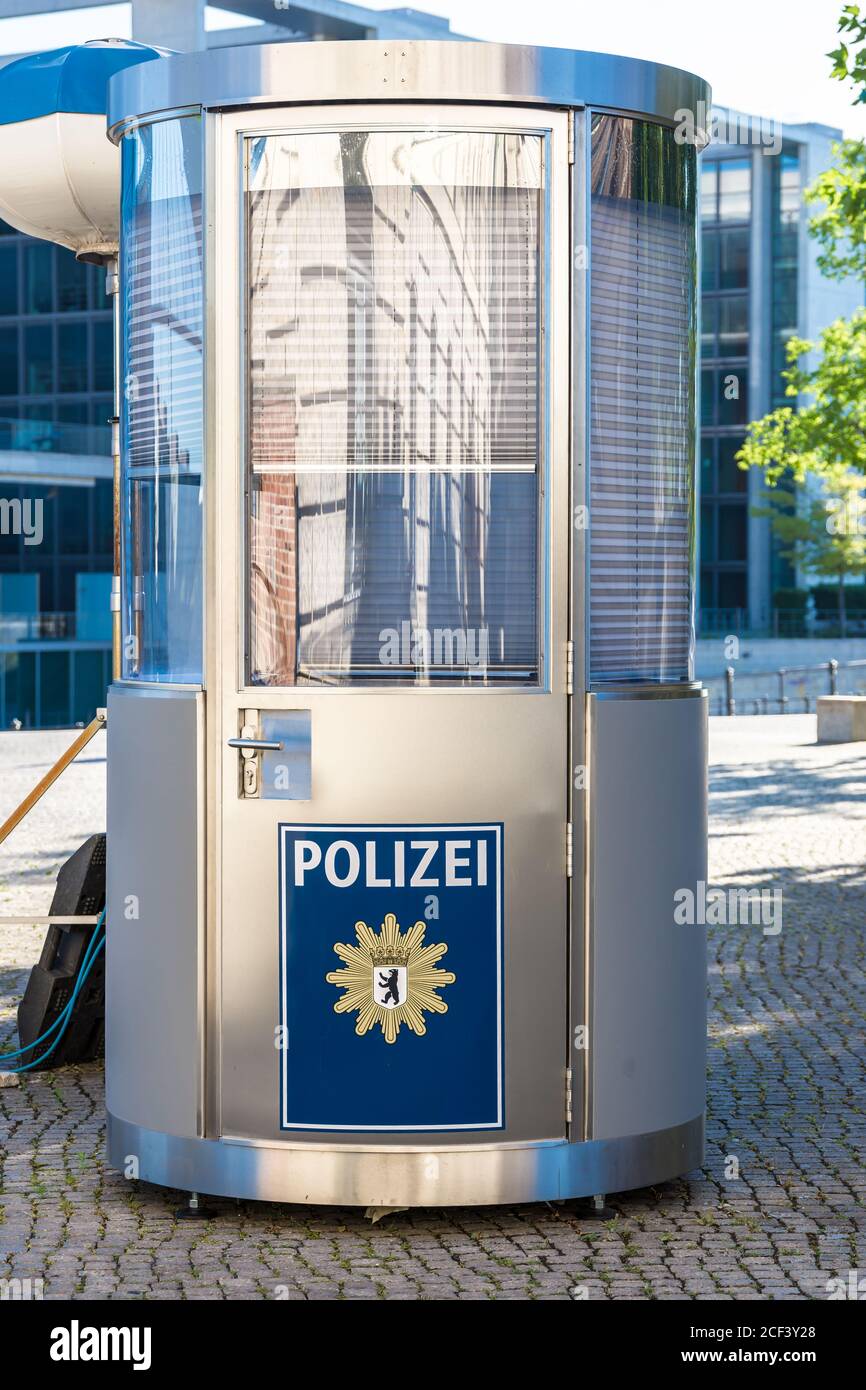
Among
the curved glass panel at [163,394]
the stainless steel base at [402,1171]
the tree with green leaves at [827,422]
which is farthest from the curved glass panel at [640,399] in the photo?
the tree with green leaves at [827,422]

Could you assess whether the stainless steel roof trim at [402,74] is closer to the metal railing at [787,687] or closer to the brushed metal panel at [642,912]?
the brushed metal panel at [642,912]

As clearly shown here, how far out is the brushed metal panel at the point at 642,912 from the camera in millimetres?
5383

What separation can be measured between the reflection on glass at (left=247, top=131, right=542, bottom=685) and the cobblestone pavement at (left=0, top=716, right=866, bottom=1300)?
1.55 metres

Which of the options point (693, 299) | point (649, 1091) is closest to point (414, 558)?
point (693, 299)

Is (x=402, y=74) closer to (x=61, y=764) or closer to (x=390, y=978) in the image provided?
(x=390, y=978)

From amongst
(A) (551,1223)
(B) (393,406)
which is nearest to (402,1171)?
(A) (551,1223)

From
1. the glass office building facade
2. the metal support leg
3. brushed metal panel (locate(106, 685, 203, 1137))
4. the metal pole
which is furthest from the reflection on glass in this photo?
the glass office building facade

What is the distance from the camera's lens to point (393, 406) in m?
5.30

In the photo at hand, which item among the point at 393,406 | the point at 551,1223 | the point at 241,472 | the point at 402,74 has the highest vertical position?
the point at 402,74

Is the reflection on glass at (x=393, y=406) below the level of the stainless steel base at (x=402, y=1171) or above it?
above

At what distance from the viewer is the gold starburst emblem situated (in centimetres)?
522

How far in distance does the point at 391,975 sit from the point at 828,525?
187 ft

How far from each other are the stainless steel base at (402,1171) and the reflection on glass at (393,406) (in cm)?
132

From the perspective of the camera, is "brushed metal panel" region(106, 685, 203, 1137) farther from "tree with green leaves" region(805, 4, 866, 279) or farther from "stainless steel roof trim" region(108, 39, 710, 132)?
"tree with green leaves" region(805, 4, 866, 279)
